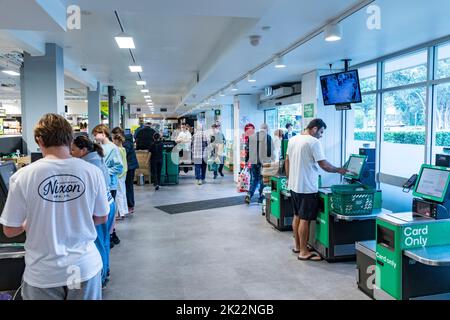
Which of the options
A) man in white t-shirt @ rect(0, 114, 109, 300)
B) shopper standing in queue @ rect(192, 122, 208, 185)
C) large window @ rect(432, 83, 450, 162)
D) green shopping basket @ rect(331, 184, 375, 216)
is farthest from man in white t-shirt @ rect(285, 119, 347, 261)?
shopper standing in queue @ rect(192, 122, 208, 185)

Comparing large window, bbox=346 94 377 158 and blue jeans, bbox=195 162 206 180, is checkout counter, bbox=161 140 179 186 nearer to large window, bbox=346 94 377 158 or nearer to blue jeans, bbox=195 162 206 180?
blue jeans, bbox=195 162 206 180

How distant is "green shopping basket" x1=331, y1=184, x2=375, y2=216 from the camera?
439cm

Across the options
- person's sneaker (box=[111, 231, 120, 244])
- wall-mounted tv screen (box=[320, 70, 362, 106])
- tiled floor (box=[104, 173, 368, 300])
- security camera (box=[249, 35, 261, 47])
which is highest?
security camera (box=[249, 35, 261, 47])

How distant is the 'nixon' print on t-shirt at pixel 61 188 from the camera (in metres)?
1.91

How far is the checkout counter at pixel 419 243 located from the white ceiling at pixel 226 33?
1.75 metres

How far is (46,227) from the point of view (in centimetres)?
192

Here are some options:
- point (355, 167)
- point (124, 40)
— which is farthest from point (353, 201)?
point (124, 40)

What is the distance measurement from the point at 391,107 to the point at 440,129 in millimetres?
1135

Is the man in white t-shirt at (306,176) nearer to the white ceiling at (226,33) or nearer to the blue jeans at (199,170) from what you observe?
the white ceiling at (226,33)

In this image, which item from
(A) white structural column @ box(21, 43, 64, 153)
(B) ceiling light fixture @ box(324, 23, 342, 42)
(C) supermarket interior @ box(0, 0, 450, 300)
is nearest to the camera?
(C) supermarket interior @ box(0, 0, 450, 300)

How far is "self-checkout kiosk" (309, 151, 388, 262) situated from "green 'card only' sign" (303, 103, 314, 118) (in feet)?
9.51

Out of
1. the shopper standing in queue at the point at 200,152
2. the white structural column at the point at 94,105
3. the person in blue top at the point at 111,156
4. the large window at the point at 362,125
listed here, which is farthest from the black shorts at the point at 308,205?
the white structural column at the point at 94,105
